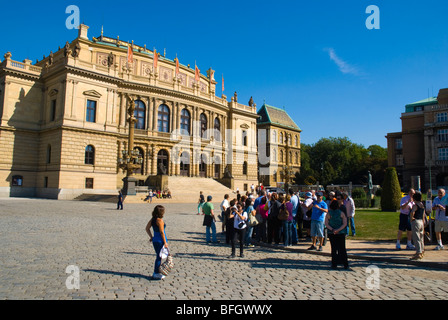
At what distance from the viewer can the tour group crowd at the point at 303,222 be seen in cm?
816

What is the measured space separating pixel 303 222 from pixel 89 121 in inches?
1300

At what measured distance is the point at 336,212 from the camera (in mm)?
8414

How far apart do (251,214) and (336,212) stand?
3.12 metres

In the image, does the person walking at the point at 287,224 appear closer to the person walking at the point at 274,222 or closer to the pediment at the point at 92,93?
the person walking at the point at 274,222

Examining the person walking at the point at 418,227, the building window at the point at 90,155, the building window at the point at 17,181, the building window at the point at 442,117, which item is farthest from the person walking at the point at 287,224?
the building window at the point at 442,117

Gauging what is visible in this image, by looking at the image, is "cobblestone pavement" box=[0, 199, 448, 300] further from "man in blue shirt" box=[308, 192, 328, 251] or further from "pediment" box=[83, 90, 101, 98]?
"pediment" box=[83, 90, 101, 98]

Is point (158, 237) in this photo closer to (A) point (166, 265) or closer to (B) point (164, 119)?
(A) point (166, 265)

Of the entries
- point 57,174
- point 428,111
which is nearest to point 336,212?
point 57,174

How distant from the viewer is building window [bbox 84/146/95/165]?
3812cm

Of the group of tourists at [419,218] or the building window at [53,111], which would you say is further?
the building window at [53,111]

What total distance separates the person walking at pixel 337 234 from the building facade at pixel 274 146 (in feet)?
194

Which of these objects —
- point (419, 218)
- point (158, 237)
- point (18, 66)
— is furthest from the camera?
point (18, 66)

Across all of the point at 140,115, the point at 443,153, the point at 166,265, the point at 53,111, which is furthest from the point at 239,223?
the point at 443,153

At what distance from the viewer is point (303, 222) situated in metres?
12.7
